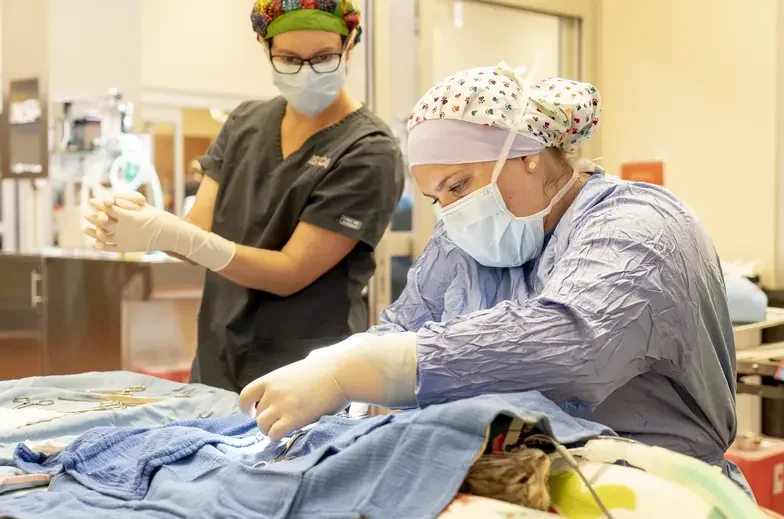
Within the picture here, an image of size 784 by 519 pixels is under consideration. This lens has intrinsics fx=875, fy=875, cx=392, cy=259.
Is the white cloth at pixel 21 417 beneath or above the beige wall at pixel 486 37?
beneath

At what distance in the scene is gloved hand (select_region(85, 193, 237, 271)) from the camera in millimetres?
1812

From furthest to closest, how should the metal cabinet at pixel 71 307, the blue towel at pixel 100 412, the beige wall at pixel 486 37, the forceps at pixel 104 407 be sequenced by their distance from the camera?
the beige wall at pixel 486 37
the metal cabinet at pixel 71 307
the forceps at pixel 104 407
the blue towel at pixel 100 412

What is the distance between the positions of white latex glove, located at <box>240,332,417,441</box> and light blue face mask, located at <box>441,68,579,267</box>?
0.32 m

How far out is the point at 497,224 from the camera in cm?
135

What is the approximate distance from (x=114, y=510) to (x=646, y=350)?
0.67 meters

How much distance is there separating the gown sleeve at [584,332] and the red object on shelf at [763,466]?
187 cm

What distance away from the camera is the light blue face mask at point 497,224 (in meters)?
1.35

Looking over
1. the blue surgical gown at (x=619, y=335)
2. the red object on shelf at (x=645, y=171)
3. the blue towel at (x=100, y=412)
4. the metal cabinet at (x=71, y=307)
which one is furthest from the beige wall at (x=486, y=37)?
the blue surgical gown at (x=619, y=335)

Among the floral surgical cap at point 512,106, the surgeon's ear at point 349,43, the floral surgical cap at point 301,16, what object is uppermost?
the floral surgical cap at point 301,16

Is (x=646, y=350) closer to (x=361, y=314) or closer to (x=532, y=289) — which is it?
(x=532, y=289)

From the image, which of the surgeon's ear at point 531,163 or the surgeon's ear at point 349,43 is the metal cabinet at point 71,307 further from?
the surgeon's ear at point 531,163

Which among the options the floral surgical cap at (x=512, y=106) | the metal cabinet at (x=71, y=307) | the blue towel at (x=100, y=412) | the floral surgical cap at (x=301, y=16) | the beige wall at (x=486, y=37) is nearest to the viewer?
the floral surgical cap at (x=512, y=106)

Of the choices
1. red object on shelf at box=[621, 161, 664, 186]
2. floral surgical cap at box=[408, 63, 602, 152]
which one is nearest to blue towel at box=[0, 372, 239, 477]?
floral surgical cap at box=[408, 63, 602, 152]

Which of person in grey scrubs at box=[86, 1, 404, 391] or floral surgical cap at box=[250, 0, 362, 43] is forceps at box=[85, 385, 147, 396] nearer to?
person in grey scrubs at box=[86, 1, 404, 391]
